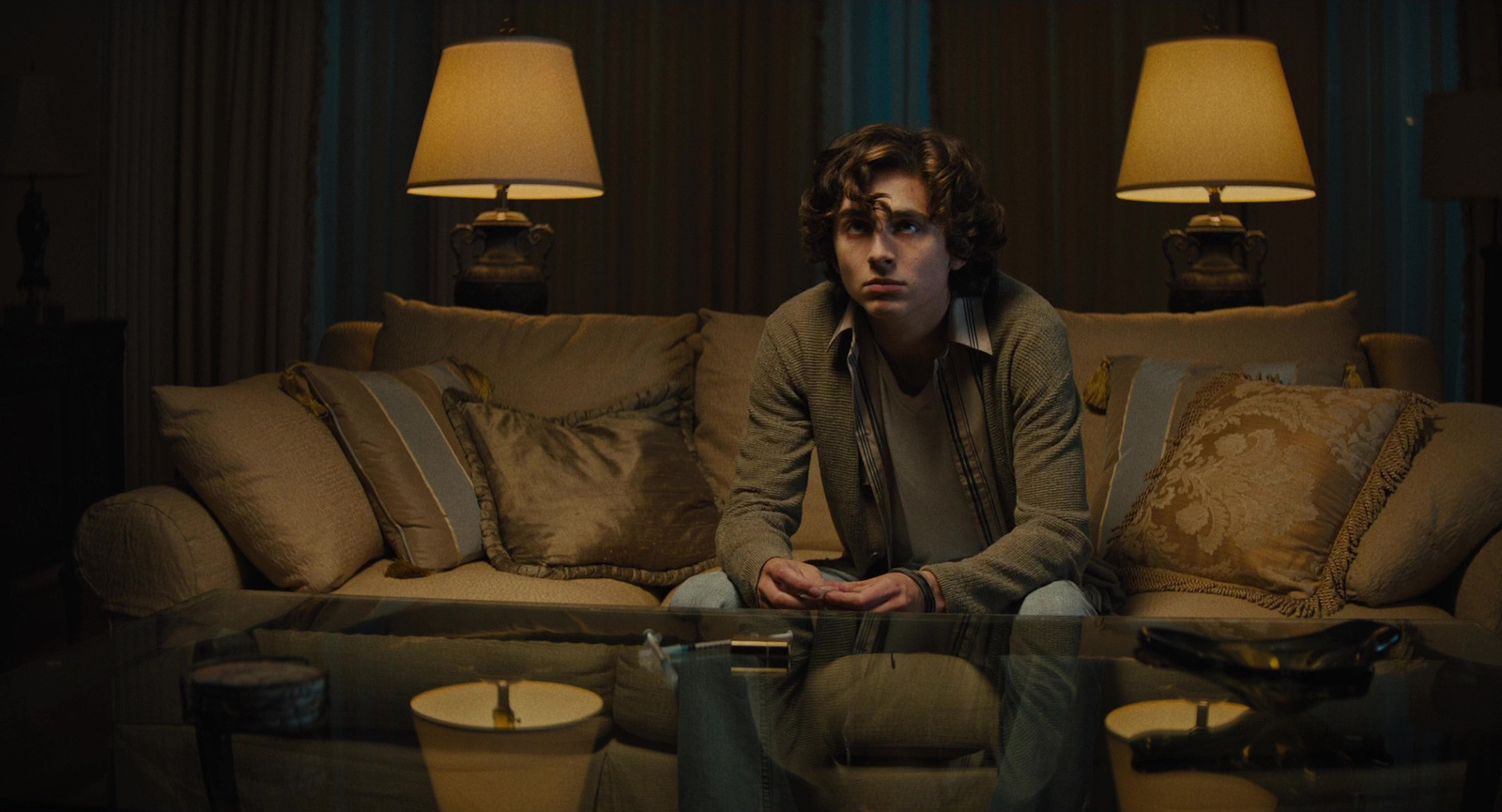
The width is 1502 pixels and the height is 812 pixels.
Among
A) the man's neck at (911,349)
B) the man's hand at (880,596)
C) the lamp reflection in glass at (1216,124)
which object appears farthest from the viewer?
the lamp reflection in glass at (1216,124)

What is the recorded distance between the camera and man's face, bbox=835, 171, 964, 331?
1.73m

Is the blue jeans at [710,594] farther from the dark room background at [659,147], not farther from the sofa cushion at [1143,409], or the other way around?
the dark room background at [659,147]

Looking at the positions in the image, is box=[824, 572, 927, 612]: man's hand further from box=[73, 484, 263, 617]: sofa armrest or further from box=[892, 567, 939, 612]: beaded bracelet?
box=[73, 484, 263, 617]: sofa armrest

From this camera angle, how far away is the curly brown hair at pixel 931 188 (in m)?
1.76

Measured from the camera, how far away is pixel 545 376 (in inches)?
97.7

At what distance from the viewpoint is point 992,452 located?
183 centimetres

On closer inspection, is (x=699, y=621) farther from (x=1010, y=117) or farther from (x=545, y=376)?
(x=1010, y=117)

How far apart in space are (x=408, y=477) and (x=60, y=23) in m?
3.06

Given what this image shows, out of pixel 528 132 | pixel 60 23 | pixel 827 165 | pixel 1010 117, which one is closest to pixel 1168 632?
pixel 827 165

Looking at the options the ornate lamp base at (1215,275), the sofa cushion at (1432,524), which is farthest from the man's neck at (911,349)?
the ornate lamp base at (1215,275)

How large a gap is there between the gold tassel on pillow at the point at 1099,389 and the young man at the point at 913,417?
48 centimetres

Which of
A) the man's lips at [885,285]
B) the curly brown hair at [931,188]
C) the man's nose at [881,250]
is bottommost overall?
the man's lips at [885,285]

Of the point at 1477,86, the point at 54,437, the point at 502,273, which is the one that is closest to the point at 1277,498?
the point at 502,273

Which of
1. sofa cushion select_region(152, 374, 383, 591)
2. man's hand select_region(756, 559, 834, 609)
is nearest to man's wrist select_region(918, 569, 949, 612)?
man's hand select_region(756, 559, 834, 609)
